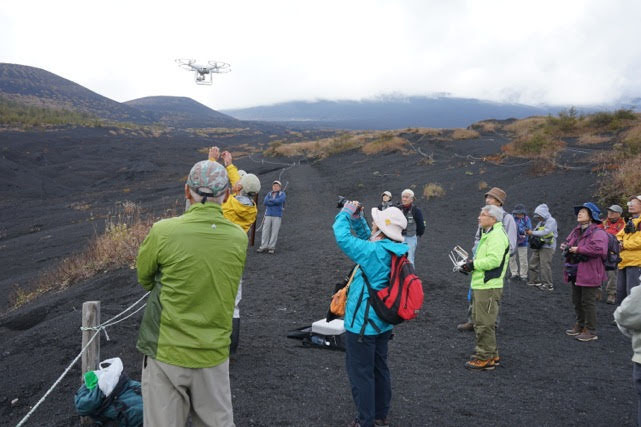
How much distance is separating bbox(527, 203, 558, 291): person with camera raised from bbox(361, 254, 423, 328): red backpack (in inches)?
252

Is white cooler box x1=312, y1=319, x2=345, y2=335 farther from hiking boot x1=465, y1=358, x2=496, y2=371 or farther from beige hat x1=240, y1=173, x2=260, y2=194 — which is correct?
beige hat x1=240, y1=173, x2=260, y2=194

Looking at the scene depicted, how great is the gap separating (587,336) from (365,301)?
14.7ft

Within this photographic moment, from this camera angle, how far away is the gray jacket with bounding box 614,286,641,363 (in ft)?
9.77

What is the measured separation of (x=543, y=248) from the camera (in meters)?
8.93

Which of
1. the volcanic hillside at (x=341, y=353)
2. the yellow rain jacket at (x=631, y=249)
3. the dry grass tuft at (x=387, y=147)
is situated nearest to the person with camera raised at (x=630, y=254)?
the yellow rain jacket at (x=631, y=249)

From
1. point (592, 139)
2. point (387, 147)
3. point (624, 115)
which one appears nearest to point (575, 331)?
point (592, 139)

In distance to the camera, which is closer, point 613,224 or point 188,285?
point 188,285

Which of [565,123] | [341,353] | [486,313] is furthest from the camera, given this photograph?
[565,123]

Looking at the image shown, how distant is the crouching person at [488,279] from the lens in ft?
16.1

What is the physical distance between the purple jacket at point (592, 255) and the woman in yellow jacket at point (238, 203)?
162 inches

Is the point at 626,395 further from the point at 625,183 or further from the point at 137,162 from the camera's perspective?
the point at 137,162

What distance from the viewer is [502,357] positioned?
5.59 meters

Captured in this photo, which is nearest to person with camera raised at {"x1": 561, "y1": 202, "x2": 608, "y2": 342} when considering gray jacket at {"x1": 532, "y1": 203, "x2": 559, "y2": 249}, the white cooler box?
gray jacket at {"x1": 532, "y1": 203, "x2": 559, "y2": 249}

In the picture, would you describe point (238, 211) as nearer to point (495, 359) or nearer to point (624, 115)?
point (495, 359)
